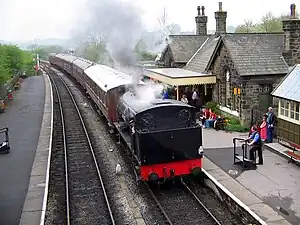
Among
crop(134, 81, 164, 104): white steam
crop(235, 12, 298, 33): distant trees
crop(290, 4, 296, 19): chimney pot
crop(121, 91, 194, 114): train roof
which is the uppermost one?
crop(235, 12, 298, 33): distant trees

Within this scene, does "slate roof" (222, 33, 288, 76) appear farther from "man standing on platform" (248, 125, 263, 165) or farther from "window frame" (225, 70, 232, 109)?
"man standing on platform" (248, 125, 263, 165)

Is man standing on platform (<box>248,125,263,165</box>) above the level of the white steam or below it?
below

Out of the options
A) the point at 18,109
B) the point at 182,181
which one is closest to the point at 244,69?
the point at 182,181

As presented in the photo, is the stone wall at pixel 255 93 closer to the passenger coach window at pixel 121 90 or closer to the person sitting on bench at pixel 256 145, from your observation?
the person sitting on bench at pixel 256 145

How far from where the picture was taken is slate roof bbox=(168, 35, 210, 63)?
25.9 m

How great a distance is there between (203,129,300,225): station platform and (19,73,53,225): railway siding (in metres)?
4.57

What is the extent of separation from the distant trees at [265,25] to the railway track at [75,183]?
1318 inches

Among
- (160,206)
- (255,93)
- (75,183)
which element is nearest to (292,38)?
(255,93)

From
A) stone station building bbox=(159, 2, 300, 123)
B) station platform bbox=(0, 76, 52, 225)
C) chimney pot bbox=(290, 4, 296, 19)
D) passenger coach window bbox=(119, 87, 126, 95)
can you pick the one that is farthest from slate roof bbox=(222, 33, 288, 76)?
station platform bbox=(0, 76, 52, 225)

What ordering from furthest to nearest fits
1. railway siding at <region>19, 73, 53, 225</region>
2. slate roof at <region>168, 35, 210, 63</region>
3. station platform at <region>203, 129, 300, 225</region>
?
slate roof at <region>168, 35, 210, 63</region>
railway siding at <region>19, 73, 53, 225</region>
station platform at <region>203, 129, 300, 225</region>

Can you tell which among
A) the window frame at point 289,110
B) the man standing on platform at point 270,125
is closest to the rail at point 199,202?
the window frame at point 289,110

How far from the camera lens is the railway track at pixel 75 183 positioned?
9.44 metres

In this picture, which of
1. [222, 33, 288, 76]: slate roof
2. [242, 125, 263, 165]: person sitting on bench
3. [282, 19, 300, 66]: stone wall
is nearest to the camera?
[242, 125, 263, 165]: person sitting on bench

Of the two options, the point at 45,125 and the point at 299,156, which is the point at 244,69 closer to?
the point at 299,156
